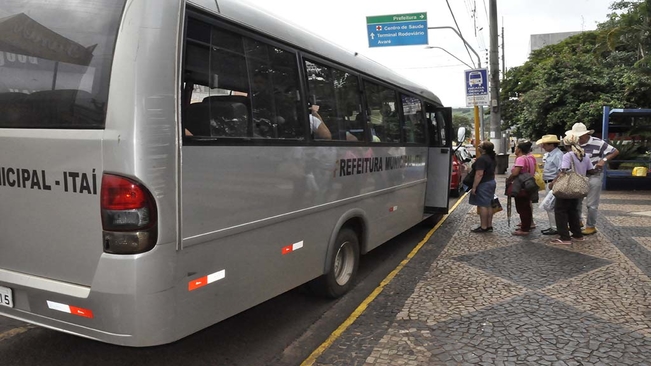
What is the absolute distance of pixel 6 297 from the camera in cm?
289

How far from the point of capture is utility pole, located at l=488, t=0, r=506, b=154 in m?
16.0

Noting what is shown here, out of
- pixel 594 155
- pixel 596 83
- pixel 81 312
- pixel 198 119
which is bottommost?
pixel 81 312

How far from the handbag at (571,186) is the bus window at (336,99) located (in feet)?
10.8

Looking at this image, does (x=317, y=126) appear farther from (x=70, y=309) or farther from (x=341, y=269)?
(x=70, y=309)

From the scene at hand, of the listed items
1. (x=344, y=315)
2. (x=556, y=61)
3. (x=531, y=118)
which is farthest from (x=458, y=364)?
(x=556, y=61)

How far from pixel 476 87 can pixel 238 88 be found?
456 inches

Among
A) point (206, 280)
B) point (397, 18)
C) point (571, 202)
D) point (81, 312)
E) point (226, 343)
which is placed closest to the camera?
point (81, 312)

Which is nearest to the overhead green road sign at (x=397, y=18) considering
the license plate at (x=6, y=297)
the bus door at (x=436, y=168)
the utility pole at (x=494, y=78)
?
the utility pole at (x=494, y=78)

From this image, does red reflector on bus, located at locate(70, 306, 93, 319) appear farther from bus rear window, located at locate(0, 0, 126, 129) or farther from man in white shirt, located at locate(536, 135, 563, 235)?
man in white shirt, located at locate(536, 135, 563, 235)

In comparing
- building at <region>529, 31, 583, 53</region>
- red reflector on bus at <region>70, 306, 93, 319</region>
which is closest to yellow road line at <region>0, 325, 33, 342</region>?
red reflector on bus at <region>70, 306, 93, 319</region>

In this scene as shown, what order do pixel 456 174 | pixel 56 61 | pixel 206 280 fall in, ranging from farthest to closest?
pixel 456 174
pixel 206 280
pixel 56 61

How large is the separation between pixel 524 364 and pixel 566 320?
1031 millimetres

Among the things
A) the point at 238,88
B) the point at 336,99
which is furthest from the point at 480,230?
the point at 238,88

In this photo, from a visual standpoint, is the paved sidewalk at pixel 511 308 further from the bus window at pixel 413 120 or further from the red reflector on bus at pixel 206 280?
the bus window at pixel 413 120
